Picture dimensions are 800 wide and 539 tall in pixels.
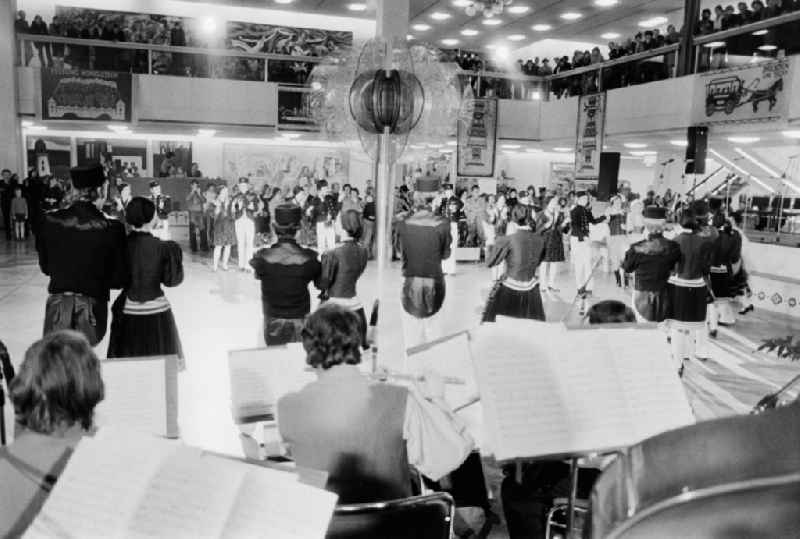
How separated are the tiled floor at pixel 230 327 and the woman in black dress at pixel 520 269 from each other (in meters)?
1.17

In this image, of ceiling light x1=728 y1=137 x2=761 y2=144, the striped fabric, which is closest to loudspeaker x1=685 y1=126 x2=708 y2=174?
ceiling light x1=728 y1=137 x2=761 y2=144

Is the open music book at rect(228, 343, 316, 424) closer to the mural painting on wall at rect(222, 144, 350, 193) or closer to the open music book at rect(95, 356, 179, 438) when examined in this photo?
the open music book at rect(95, 356, 179, 438)

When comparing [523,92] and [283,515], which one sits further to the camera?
[523,92]

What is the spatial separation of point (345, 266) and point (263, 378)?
2271 millimetres

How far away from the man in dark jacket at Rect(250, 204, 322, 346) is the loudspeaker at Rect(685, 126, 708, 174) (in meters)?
9.50

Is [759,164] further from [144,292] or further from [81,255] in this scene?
[81,255]

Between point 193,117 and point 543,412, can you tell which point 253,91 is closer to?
point 193,117

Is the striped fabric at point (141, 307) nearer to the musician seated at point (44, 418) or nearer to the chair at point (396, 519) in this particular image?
the musician seated at point (44, 418)

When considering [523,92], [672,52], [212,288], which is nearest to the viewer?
[212,288]

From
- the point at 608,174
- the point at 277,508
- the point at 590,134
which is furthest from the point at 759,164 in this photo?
the point at 277,508

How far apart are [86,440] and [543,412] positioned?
1095 mm

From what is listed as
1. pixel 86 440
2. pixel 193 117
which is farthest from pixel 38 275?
pixel 86 440

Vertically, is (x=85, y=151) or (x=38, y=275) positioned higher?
(x=85, y=151)

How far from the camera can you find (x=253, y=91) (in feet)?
50.6
